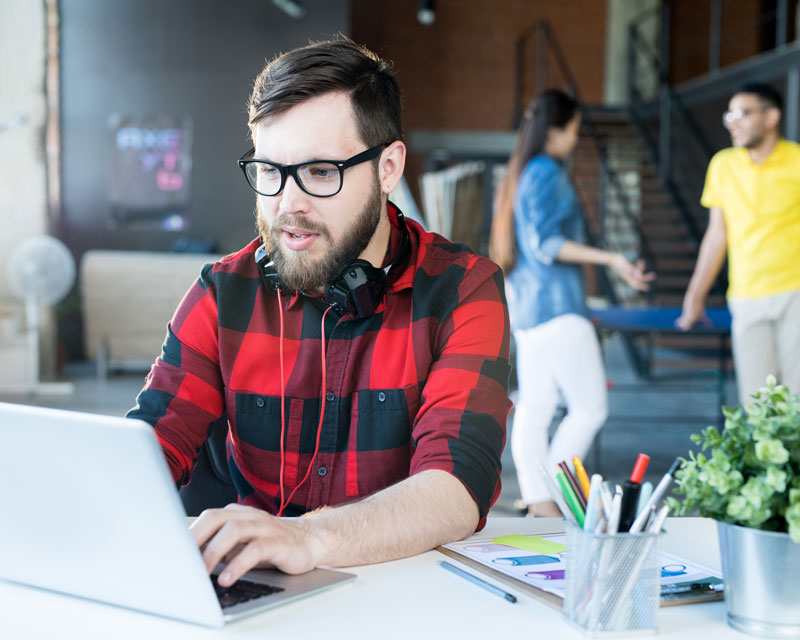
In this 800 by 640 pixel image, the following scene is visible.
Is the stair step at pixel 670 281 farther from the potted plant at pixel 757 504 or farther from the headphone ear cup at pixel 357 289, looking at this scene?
the potted plant at pixel 757 504

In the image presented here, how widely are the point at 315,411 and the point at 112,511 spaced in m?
0.66

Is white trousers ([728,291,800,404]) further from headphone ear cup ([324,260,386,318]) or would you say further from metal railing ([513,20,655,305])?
metal railing ([513,20,655,305])

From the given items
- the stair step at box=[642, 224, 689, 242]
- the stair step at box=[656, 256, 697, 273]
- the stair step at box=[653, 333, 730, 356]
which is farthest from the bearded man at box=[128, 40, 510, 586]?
the stair step at box=[642, 224, 689, 242]

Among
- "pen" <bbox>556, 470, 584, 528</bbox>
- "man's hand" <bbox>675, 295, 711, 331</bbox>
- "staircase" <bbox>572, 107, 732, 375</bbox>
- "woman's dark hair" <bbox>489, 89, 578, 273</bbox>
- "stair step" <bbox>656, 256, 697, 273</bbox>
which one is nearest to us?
"pen" <bbox>556, 470, 584, 528</bbox>

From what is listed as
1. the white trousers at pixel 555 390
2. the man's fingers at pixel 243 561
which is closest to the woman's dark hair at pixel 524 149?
the white trousers at pixel 555 390

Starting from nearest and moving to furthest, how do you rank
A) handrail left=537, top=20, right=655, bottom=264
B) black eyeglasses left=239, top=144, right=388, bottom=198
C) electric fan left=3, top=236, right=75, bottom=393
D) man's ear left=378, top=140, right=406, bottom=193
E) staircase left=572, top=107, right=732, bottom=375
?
black eyeglasses left=239, top=144, right=388, bottom=198 → man's ear left=378, top=140, right=406, bottom=193 → electric fan left=3, top=236, right=75, bottom=393 → staircase left=572, top=107, right=732, bottom=375 → handrail left=537, top=20, right=655, bottom=264

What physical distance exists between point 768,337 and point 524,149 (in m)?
1.27

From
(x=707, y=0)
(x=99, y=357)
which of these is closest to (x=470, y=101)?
(x=707, y=0)

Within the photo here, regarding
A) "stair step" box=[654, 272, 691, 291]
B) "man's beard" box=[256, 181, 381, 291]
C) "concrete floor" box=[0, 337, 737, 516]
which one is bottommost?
"concrete floor" box=[0, 337, 737, 516]

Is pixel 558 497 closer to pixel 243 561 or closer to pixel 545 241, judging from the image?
pixel 243 561

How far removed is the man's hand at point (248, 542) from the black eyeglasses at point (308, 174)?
57cm

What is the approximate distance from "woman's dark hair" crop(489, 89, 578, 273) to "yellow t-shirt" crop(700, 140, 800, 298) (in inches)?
32.7

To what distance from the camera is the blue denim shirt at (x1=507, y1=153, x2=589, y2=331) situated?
3.22 m

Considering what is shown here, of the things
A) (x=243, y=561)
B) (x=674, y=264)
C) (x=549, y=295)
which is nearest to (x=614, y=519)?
(x=243, y=561)
